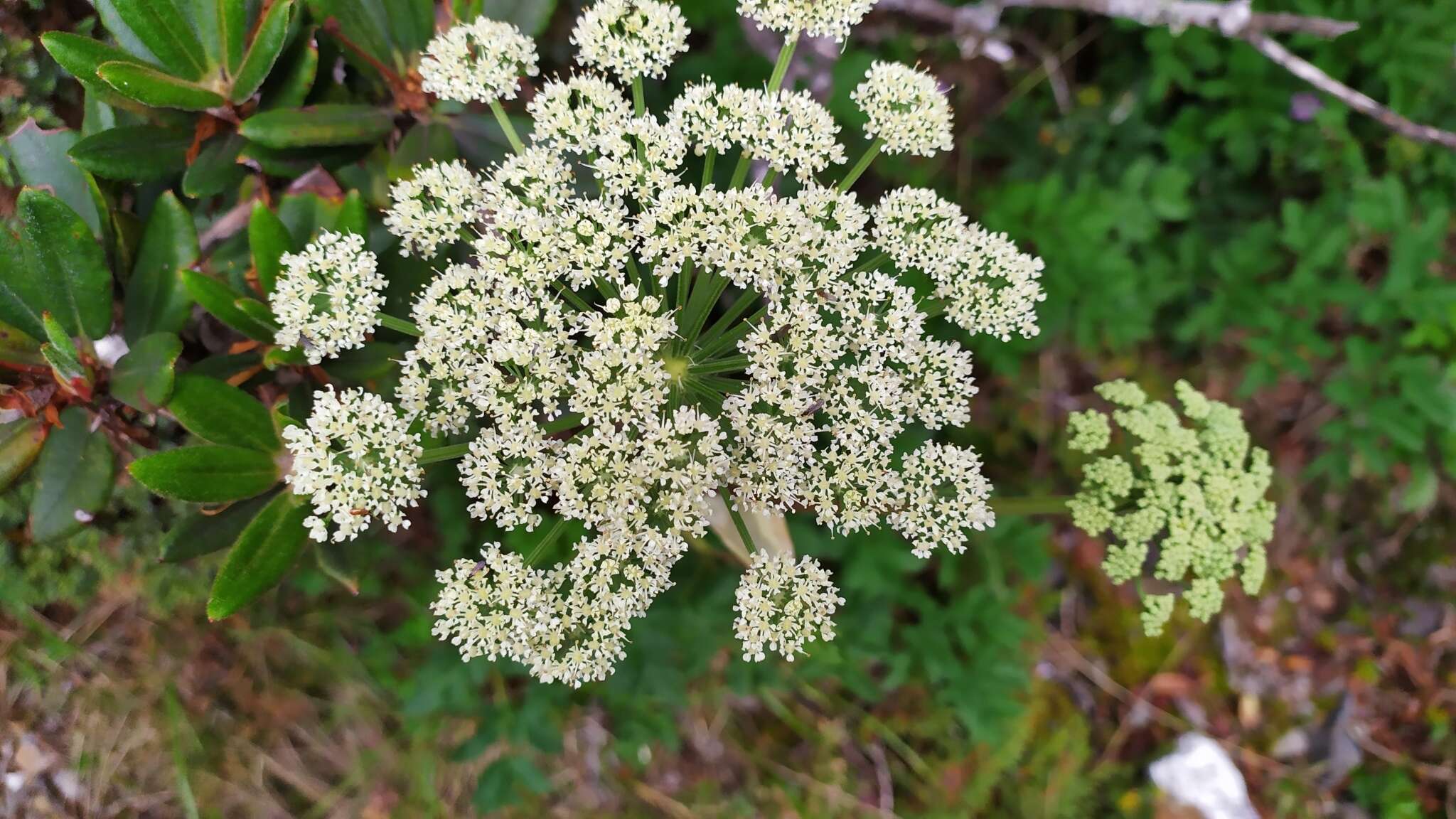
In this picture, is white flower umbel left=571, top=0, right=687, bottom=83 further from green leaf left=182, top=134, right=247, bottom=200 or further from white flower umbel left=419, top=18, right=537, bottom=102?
green leaf left=182, top=134, right=247, bottom=200

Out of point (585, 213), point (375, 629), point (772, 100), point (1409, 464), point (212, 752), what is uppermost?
point (772, 100)

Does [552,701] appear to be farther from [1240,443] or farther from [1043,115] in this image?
[1043,115]

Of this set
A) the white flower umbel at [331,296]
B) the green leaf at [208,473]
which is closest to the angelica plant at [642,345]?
the white flower umbel at [331,296]

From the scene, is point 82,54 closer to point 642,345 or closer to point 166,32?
point 166,32

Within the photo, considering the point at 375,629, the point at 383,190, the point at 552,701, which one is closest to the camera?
the point at 383,190

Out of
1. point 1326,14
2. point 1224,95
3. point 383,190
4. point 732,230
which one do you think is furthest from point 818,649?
point 1326,14

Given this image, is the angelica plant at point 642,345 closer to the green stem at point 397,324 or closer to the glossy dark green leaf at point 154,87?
the green stem at point 397,324
